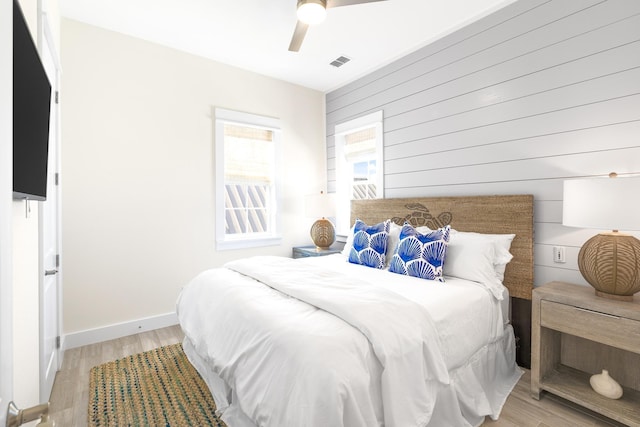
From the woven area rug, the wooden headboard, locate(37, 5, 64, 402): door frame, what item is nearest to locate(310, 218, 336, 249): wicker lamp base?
the wooden headboard

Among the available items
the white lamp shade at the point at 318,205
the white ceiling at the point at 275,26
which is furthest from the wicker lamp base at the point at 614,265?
the white lamp shade at the point at 318,205

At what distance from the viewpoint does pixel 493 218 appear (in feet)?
8.84

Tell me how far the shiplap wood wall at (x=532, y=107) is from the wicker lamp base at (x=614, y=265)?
0.36m

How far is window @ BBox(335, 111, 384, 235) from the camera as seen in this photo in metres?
3.89

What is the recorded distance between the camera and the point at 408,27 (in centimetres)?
304

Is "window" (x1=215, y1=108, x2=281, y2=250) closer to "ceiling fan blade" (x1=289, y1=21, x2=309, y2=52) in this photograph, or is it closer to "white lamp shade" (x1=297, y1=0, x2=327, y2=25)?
"ceiling fan blade" (x1=289, y1=21, x2=309, y2=52)

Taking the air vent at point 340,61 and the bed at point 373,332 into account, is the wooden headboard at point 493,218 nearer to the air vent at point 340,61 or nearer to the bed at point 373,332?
the bed at point 373,332

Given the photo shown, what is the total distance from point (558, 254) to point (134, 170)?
3.80 m

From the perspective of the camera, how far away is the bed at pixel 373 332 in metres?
1.34

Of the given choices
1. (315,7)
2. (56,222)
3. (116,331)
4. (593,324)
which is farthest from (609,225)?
(116,331)

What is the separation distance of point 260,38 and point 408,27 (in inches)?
56.7

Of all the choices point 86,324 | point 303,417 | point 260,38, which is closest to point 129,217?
point 86,324

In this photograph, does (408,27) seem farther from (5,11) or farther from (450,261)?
(5,11)

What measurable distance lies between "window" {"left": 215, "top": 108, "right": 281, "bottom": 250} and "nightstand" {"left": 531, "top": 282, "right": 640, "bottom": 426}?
2.98 m
